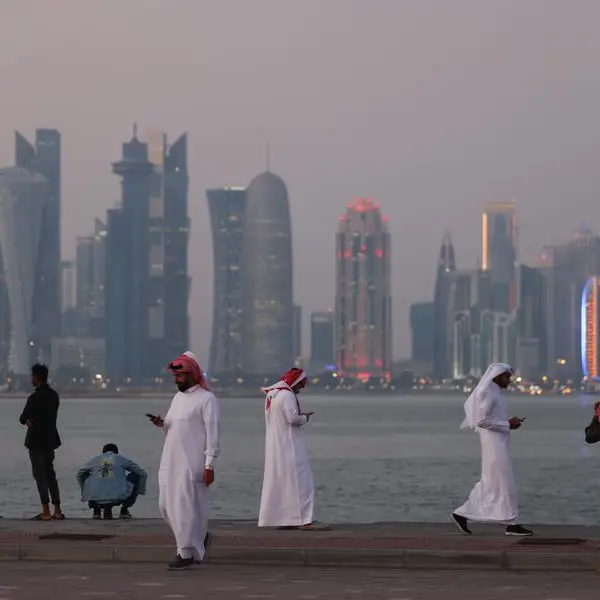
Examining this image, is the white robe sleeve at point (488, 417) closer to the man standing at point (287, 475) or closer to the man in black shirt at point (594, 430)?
the man in black shirt at point (594, 430)

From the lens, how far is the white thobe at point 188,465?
1867 cm

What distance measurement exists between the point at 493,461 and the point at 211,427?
4.61 m

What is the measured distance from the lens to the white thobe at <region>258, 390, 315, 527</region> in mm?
22875

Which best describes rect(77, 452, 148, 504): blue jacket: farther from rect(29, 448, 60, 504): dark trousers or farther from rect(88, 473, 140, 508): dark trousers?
rect(29, 448, 60, 504): dark trousers

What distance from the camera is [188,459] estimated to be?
18781 millimetres

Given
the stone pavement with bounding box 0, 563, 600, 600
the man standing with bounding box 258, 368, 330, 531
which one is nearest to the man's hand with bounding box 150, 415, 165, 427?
the stone pavement with bounding box 0, 563, 600, 600

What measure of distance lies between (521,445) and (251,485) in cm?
6150

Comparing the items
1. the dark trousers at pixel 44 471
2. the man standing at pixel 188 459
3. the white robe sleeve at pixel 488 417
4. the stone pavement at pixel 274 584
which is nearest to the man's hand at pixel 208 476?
the man standing at pixel 188 459

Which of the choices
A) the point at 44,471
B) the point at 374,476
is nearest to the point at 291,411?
the point at 44,471

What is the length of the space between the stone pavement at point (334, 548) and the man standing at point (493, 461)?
245 millimetres

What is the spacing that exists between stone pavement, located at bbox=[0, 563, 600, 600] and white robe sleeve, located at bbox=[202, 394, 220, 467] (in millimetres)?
1130

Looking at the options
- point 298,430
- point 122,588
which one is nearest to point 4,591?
point 122,588

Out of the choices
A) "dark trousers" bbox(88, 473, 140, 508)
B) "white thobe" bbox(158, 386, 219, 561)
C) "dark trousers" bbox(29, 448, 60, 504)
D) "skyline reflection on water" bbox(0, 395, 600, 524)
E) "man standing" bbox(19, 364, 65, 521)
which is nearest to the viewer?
"white thobe" bbox(158, 386, 219, 561)

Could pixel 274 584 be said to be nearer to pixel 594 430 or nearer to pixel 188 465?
pixel 188 465
